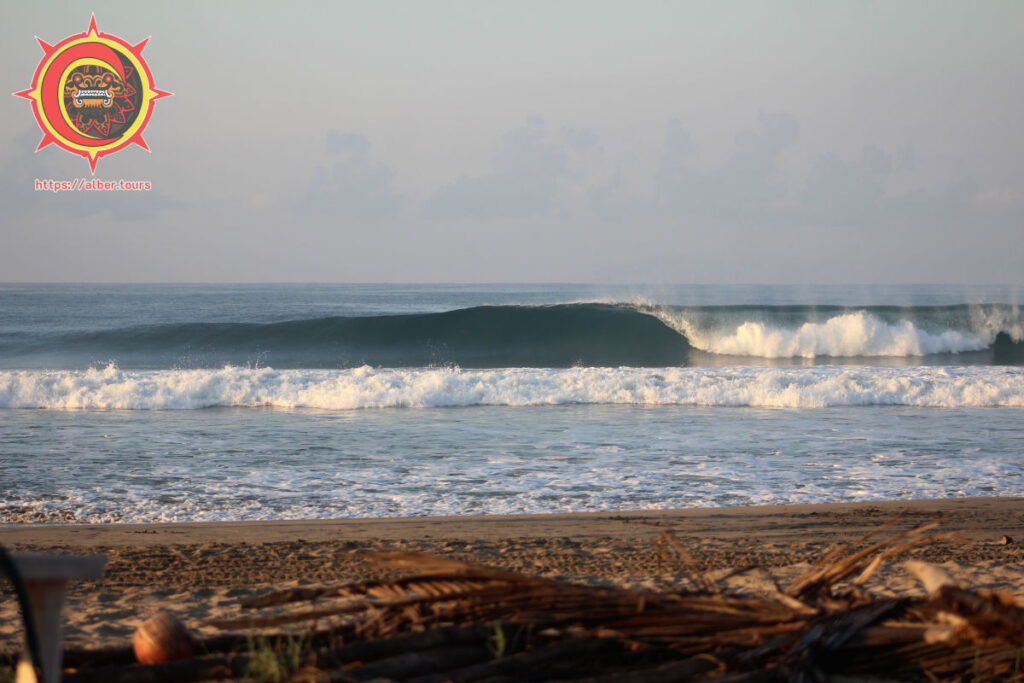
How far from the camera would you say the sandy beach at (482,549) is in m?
4.35

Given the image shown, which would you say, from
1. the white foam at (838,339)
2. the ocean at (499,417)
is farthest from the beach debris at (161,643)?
the white foam at (838,339)

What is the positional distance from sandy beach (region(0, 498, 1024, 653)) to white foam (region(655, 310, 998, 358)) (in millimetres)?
17761

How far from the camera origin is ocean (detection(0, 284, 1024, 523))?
7.47 metres

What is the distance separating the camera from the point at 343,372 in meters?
15.8

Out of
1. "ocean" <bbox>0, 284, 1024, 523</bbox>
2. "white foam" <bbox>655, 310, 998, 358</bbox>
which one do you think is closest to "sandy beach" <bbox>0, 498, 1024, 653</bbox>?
"ocean" <bbox>0, 284, 1024, 523</bbox>

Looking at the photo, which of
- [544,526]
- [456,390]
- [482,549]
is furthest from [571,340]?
[482,549]

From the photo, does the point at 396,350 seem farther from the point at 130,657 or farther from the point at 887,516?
the point at 130,657

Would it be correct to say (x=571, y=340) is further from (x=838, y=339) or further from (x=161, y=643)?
(x=161, y=643)

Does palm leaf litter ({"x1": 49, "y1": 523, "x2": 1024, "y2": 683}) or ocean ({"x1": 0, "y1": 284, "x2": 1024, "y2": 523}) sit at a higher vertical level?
palm leaf litter ({"x1": 49, "y1": 523, "x2": 1024, "y2": 683})

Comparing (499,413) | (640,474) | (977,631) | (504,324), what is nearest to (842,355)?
(504,324)

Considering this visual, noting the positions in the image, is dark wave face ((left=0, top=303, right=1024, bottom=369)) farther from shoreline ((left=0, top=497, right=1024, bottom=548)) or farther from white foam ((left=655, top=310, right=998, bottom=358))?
shoreline ((left=0, top=497, right=1024, bottom=548))

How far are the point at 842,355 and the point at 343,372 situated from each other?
1567 cm

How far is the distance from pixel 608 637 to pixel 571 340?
22.8 m

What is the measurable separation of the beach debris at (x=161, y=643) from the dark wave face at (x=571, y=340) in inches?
739
